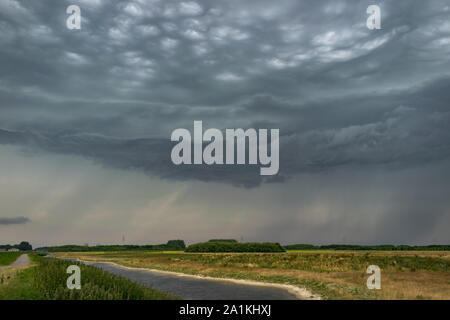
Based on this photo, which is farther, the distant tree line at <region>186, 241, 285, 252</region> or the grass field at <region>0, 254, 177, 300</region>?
the distant tree line at <region>186, 241, 285, 252</region>

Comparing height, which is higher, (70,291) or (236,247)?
(70,291)

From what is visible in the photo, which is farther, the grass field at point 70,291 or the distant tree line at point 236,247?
the distant tree line at point 236,247

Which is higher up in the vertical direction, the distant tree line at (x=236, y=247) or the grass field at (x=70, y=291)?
the grass field at (x=70, y=291)

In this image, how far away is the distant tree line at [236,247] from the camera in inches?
5851

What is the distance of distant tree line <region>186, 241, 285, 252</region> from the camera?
488ft

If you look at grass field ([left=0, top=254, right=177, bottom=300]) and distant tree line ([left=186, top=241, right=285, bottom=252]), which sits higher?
grass field ([left=0, top=254, right=177, bottom=300])

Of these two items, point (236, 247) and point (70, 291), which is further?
point (236, 247)

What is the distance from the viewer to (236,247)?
5856 inches
